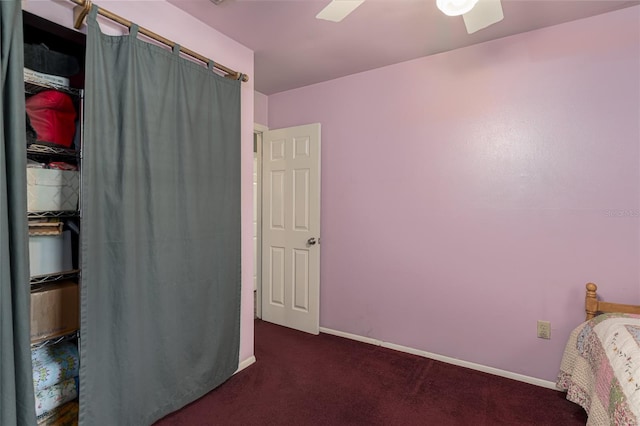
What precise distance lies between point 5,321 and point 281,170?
2.45m

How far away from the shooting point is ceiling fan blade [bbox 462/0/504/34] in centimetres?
139

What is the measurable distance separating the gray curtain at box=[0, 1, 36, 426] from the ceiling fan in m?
1.21

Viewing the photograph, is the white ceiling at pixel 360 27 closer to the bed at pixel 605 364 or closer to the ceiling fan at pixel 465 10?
the ceiling fan at pixel 465 10

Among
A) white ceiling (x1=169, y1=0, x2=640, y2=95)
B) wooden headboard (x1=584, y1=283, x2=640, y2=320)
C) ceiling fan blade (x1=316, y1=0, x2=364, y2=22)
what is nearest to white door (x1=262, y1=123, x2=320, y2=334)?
white ceiling (x1=169, y1=0, x2=640, y2=95)

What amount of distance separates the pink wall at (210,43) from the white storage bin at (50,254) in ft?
3.35

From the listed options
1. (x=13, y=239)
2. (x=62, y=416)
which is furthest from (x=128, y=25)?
(x=62, y=416)

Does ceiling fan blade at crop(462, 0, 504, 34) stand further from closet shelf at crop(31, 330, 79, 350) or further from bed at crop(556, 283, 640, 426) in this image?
closet shelf at crop(31, 330, 79, 350)

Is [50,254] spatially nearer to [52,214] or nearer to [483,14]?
[52,214]

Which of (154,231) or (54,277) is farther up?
(154,231)

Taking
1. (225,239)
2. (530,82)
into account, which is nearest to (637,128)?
(530,82)

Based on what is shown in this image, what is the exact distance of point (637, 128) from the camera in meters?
2.01

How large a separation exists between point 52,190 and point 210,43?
53.5 inches

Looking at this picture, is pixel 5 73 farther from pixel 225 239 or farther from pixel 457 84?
pixel 457 84

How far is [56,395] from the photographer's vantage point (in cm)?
158
